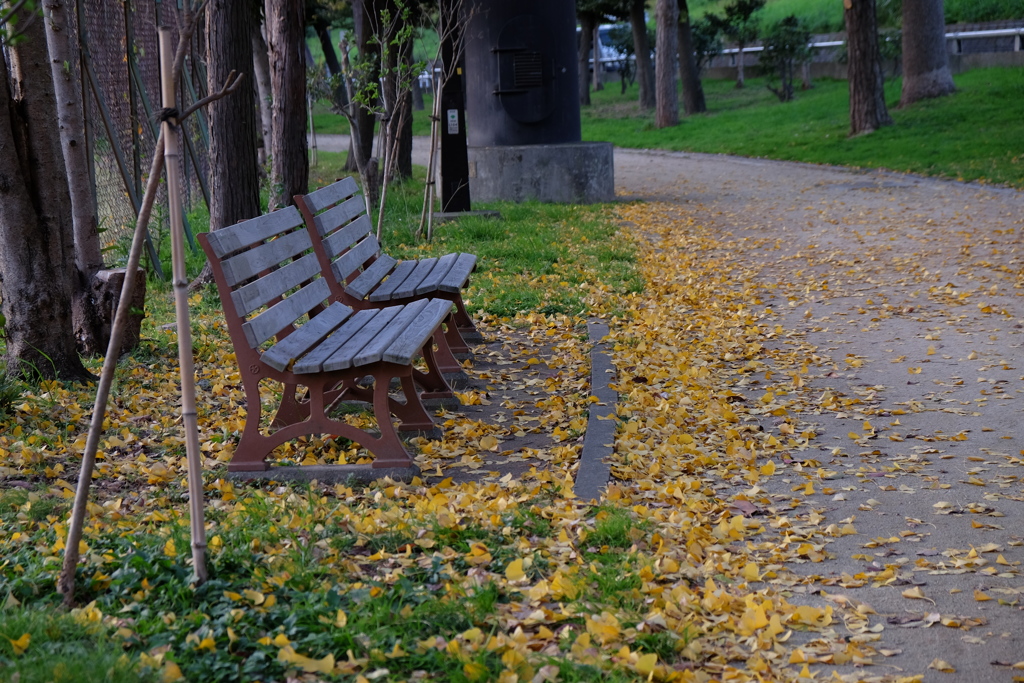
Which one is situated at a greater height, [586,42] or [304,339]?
[586,42]

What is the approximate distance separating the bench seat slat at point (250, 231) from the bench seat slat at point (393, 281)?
2.66 feet

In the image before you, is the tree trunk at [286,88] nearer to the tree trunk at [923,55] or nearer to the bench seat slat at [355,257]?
the bench seat slat at [355,257]

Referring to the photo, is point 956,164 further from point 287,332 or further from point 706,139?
point 287,332

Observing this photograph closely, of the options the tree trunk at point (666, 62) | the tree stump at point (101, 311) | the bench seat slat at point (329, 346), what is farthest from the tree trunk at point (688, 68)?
the bench seat slat at point (329, 346)

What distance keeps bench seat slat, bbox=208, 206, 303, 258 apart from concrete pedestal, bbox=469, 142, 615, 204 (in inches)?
370

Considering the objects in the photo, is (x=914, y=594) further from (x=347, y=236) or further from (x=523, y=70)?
(x=523, y=70)

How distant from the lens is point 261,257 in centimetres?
439

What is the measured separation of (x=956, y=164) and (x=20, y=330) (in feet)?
47.4

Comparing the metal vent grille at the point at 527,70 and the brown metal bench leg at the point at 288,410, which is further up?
the metal vent grille at the point at 527,70

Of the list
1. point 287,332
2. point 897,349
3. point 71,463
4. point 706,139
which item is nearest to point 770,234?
point 897,349

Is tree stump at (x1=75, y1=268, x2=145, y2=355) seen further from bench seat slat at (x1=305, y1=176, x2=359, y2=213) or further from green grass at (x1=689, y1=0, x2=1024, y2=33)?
green grass at (x1=689, y1=0, x2=1024, y2=33)

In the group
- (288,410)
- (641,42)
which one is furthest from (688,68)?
(288,410)

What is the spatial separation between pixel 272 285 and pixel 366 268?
200 centimetres

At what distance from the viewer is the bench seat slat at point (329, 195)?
5461 millimetres
